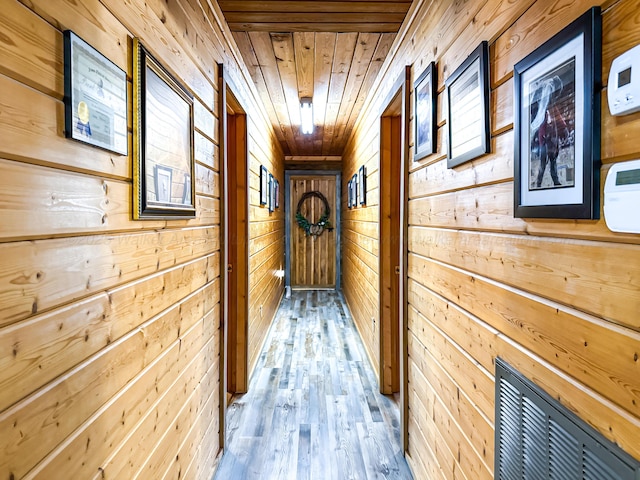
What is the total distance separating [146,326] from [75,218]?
1.59 feet

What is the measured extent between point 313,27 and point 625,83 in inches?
72.6

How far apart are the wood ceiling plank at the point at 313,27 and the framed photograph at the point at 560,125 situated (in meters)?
1.41

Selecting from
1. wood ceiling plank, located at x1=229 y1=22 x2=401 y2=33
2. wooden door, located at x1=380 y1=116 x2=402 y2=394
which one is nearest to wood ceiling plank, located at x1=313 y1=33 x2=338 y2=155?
wood ceiling plank, located at x1=229 y1=22 x2=401 y2=33

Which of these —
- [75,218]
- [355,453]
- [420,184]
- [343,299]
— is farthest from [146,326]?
[343,299]

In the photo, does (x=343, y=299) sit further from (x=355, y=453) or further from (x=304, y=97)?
(x=355, y=453)

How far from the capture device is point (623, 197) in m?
0.66

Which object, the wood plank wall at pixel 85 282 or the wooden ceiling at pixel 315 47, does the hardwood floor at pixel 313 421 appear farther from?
the wooden ceiling at pixel 315 47

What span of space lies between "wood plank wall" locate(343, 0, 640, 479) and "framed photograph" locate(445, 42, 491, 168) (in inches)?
1.3

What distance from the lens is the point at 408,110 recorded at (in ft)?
7.02

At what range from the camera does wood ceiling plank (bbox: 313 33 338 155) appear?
93.9 inches

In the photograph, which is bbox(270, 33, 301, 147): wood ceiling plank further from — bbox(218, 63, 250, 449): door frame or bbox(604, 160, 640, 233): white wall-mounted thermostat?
bbox(604, 160, 640, 233): white wall-mounted thermostat

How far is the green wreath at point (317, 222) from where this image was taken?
7.12 m

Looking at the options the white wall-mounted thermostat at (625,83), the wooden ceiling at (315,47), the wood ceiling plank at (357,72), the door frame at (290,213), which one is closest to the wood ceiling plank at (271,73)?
the wooden ceiling at (315,47)

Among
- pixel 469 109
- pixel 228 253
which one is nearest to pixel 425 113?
pixel 469 109
